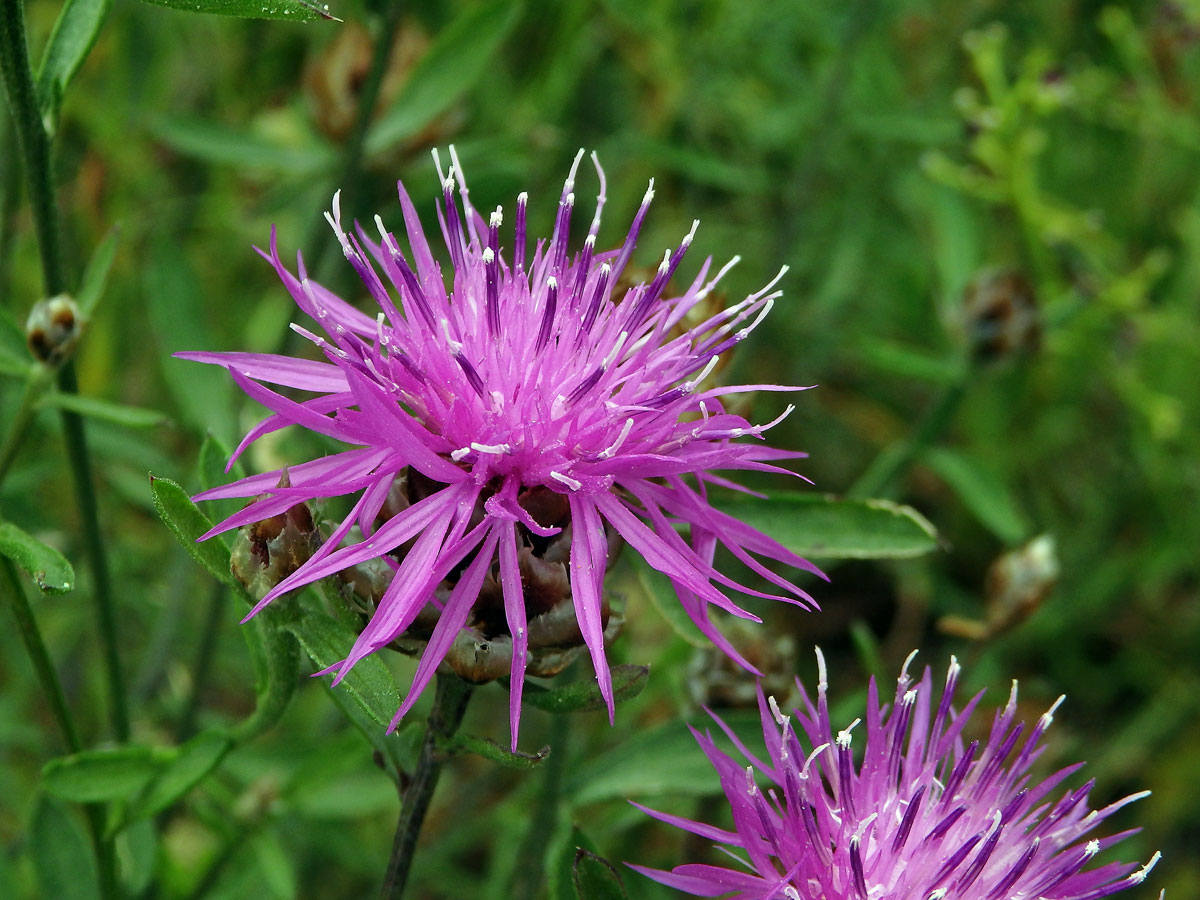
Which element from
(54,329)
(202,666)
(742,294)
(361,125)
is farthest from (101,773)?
(742,294)

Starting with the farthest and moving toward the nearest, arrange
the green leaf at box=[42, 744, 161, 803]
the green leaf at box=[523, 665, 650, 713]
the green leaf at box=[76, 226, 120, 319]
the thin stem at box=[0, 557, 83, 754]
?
the green leaf at box=[76, 226, 120, 319], the green leaf at box=[42, 744, 161, 803], the thin stem at box=[0, 557, 83, 754], the green leaf at box=[523, 665, 650, 713]

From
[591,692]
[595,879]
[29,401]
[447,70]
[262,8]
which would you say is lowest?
[595,879]

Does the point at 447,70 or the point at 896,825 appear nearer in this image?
the point at 896,825

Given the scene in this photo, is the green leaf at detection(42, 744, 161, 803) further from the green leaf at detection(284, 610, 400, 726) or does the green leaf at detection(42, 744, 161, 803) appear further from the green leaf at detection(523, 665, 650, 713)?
the green leaf at detection(523, 665, 650, 713)

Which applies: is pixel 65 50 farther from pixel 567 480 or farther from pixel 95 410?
pixel 567 480

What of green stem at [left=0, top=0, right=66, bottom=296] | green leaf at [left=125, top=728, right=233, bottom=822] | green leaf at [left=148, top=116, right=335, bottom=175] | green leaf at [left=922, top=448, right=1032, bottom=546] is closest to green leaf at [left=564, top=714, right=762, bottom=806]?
green leaf at [left=125, top=728, right=233, bottom=822]

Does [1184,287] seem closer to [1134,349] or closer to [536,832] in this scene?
[1134,349]

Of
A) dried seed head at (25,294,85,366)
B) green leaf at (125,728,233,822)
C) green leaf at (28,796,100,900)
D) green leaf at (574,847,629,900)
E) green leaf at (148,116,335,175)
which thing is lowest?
green leaf at (28,796,100,900)
